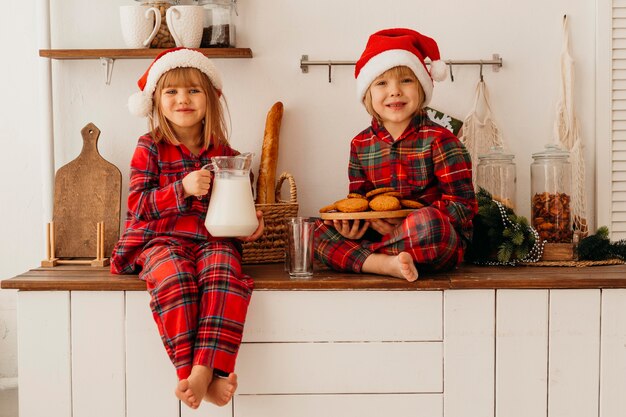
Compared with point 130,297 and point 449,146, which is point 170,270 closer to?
point 130,297

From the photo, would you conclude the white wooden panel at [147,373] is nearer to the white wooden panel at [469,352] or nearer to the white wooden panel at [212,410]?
the white wooden panel at [212,410]

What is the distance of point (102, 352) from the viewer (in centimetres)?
194

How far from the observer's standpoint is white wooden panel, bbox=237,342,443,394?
1935 millimetres

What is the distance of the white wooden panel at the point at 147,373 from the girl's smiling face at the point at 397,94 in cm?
86

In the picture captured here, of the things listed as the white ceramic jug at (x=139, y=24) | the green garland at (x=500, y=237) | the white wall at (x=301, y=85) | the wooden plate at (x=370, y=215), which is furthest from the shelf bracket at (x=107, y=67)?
the green garland at (x=500, y=237)

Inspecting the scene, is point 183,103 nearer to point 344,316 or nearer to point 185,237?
point 185,237

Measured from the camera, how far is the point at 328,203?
2520 millimetres

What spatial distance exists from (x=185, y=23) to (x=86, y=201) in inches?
26.0

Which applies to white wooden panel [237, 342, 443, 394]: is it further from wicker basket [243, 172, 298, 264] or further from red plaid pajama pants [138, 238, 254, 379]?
wicker basket [243, 172, 298, 264]

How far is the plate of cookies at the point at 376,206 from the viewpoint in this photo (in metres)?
2.02

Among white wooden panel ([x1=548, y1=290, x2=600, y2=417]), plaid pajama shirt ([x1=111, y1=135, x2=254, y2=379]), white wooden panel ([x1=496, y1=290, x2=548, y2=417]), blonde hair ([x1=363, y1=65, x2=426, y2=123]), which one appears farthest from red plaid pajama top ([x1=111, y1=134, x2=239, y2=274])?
white wooden panel ([x1=548, y1=290, x2=600, y2=417])

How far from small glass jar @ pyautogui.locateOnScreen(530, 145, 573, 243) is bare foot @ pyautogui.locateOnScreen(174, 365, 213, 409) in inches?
44.1

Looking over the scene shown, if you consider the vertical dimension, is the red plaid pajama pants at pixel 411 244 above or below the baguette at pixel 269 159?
below

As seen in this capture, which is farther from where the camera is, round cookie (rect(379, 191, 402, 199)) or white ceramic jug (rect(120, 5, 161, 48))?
white ceramic jug (rect(120, 5, 161, 48))
